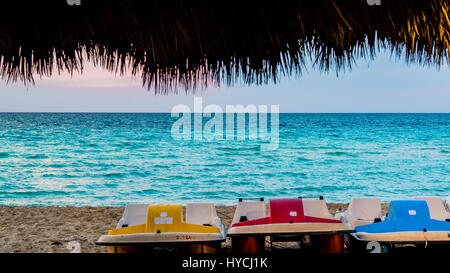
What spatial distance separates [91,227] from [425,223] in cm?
414

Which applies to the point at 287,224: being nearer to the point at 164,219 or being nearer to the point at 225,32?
the point at 164,219

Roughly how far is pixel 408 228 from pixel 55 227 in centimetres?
440

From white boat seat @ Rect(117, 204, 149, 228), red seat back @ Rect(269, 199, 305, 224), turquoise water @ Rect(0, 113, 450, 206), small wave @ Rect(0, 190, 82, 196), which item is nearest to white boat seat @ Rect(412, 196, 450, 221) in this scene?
red seat back @ Rect(269, 199, 305, 224)

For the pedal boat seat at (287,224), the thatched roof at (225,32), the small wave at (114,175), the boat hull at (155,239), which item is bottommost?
the small wave at (114,175)

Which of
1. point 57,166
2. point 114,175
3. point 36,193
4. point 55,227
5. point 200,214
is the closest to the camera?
point 200,214

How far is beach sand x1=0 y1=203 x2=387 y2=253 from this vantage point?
15.7 feet

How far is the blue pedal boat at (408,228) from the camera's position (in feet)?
10.9

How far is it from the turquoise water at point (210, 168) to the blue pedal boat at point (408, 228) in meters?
8.70

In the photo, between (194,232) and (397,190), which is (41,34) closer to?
(194,232)

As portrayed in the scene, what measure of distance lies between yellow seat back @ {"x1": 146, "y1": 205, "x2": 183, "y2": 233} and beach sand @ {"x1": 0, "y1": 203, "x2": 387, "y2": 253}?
51.9 inches

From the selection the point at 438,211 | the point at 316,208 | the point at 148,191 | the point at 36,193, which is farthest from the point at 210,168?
the point at 438,211

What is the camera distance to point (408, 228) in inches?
134

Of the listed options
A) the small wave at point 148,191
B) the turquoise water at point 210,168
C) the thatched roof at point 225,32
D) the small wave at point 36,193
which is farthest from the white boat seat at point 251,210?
the small wave at point 36,193

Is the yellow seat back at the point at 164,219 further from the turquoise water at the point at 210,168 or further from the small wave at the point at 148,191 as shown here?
the small wave at the point at 148,191
